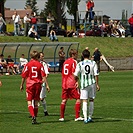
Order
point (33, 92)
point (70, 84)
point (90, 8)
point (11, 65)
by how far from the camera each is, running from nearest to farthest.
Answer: point (33, 92) → point (70, 84) → point (11, 65) → point (90, 8)

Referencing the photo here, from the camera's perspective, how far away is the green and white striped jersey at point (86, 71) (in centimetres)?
1573

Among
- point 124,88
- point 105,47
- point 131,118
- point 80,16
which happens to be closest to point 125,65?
point 105,47

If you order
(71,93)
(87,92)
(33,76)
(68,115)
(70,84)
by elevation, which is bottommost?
(68,115)

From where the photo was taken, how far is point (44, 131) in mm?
14383

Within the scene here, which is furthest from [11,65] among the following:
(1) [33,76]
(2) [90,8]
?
(1) [33,76]

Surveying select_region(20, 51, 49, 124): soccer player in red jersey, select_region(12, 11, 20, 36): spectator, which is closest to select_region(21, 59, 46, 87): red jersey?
select_region(20, 51, 49, 124): soccer player in red jersey

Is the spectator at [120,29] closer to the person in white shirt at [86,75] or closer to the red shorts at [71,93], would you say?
the red shorts at [71,93]

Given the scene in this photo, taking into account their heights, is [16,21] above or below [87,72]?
above

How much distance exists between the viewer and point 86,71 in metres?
15.8

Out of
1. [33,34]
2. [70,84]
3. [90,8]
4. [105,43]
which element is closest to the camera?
[70,84]

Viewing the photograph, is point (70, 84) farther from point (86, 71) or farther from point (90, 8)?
point (90, 8)

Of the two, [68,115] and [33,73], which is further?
[68,115]

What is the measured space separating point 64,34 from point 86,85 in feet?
143

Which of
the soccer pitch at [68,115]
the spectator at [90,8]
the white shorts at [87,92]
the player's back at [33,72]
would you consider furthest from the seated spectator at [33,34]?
the white shorts at [87,92]
